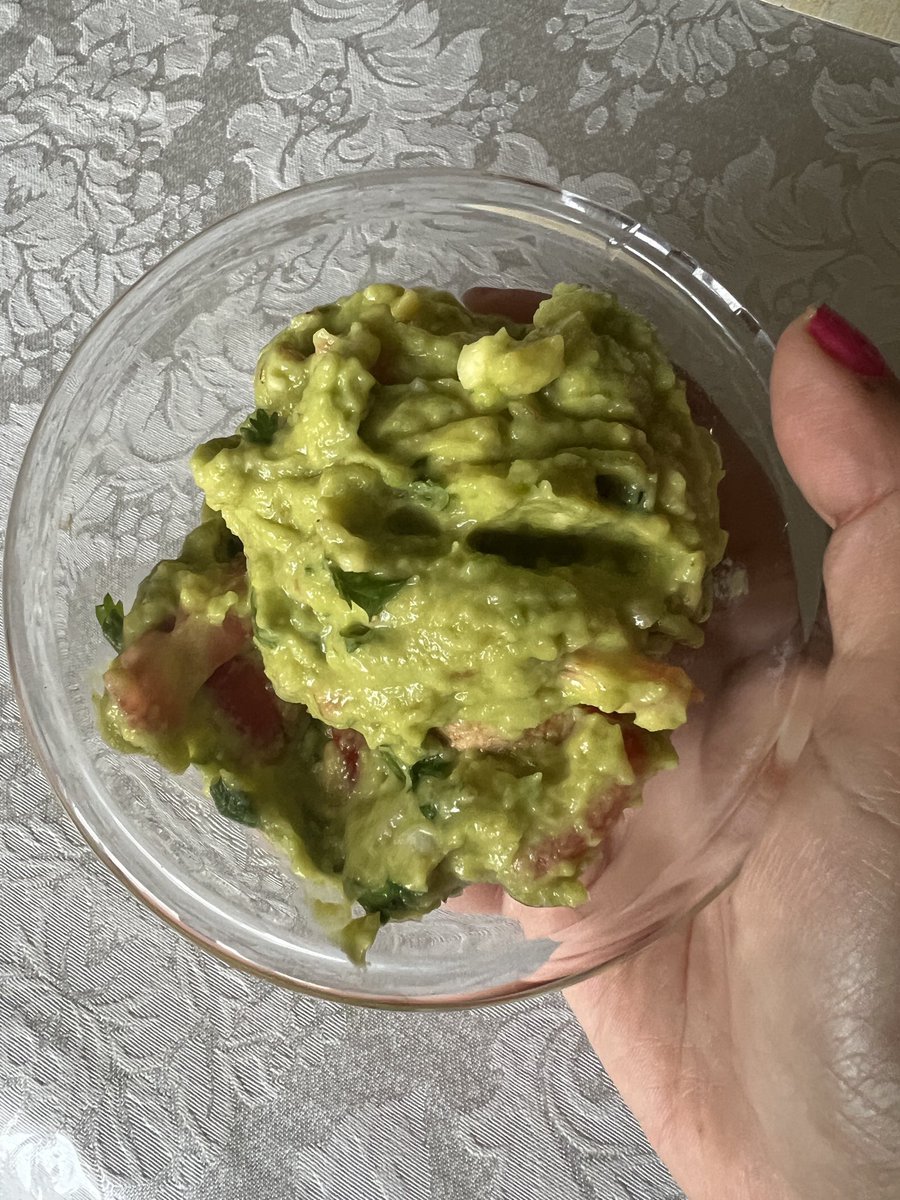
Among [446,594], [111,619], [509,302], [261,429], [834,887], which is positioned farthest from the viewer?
[509,302]

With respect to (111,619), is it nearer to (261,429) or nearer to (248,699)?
(248,699)

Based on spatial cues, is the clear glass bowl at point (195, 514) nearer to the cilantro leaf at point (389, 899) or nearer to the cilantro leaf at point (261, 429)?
the cilantro leaf at point (389, 899)

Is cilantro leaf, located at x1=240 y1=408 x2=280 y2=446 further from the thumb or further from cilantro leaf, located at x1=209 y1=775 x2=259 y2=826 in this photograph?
the thumb

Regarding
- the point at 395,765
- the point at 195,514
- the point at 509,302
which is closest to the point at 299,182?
the point at 509,302

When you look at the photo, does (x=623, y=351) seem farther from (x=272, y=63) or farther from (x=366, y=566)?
(x=272, y=63)

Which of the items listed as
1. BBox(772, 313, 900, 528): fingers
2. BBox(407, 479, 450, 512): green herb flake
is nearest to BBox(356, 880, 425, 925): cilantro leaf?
BBox(407, 479, 450, 512): green herb flake

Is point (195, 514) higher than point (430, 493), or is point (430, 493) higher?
point (430, 493)
